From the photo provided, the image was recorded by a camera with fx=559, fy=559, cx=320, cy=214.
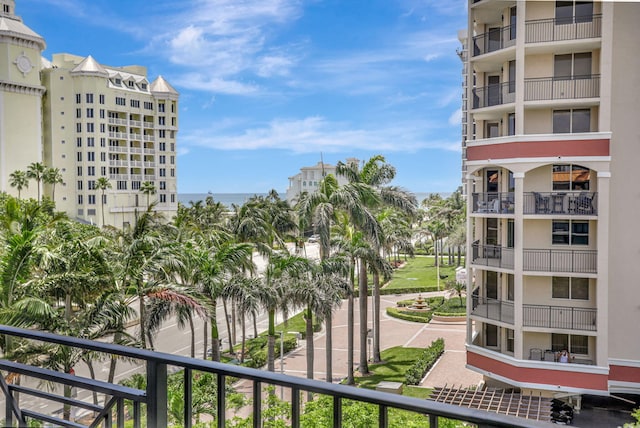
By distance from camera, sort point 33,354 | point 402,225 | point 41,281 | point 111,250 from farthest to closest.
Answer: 1. point 402,225
2. point 111,250
3. point 41,281
4. point 33,354

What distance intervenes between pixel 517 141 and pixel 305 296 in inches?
272

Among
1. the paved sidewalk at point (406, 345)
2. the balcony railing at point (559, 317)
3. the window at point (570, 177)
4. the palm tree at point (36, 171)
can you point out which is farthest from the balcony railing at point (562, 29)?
the palm tree at point (36, 171)

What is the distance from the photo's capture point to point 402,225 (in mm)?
38969

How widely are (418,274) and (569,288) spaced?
29.3m

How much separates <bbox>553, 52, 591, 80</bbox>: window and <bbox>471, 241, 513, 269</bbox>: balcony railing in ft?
16.0

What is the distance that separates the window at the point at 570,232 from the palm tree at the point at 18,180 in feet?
132

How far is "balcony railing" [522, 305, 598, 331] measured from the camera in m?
14.4

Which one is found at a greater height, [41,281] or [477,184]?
[477,184]

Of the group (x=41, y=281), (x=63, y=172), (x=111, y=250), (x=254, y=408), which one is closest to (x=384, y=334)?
(x=111, y=250)

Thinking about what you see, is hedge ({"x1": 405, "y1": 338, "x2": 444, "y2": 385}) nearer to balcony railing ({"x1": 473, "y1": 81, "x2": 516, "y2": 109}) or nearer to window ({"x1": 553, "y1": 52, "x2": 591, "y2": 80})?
balcony railing ({"x1": 473, "y1": 81, "x2": 516, "y2": 109})

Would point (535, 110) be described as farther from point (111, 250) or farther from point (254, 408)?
point (254, 408)

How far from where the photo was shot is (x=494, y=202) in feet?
52.1

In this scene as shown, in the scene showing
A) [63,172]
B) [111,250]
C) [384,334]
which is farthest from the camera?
[63,172]

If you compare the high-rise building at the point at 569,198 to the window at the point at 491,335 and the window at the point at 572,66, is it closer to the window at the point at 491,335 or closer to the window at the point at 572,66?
the window at the point at 572,66
